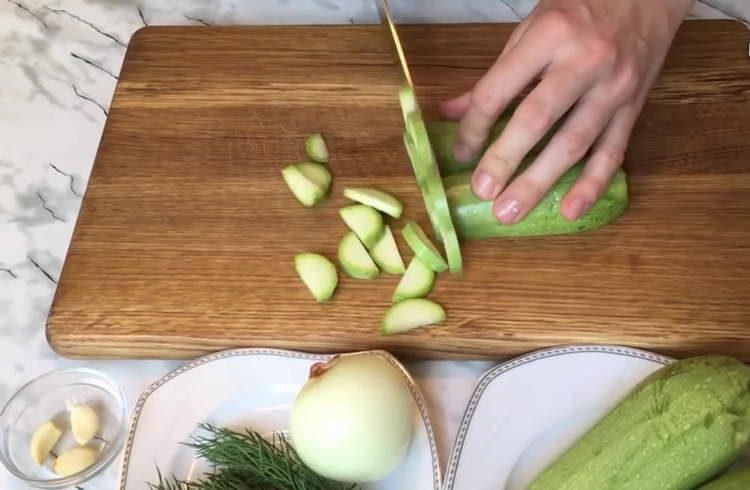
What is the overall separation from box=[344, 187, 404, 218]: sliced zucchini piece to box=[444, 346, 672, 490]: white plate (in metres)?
0.31

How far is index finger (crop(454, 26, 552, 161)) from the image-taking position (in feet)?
3.85

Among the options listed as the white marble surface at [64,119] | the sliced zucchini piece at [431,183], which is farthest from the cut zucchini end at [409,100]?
the white marble surface at [64,119]

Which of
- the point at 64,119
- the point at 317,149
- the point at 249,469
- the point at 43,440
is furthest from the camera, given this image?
the point at 64,119

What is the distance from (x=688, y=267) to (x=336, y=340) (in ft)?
1.72

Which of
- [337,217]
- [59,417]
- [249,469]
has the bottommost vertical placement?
[59,417]

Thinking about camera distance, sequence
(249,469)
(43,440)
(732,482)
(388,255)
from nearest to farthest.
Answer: (732,482) < (249,469) < (43,440) < (388,255)

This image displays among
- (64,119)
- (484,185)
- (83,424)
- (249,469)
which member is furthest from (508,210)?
(64,119)

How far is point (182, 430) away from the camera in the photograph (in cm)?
110

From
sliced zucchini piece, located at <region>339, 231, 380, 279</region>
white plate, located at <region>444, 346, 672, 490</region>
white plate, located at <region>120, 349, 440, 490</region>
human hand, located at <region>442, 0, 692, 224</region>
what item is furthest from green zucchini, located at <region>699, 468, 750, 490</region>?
sliced zucchini piece, located at <region>339, 231, 380, 279</region>

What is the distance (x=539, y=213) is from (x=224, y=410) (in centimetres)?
53

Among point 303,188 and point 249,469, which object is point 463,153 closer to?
Answer: point 303,188

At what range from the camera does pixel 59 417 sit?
3.90 ft

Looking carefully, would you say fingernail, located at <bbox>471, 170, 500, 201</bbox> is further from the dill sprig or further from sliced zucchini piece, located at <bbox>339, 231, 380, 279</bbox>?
the dill sprig

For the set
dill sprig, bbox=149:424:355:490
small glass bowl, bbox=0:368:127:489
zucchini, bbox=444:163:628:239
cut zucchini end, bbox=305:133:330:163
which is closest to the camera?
dill sprig, bbox=149:424:355:490
